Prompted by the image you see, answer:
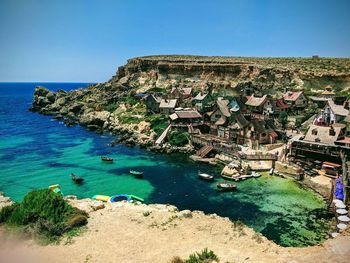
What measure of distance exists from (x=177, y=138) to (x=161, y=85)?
60.5m

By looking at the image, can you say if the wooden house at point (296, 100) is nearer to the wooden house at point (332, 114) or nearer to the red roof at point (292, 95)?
the red roof at point (292, 95)

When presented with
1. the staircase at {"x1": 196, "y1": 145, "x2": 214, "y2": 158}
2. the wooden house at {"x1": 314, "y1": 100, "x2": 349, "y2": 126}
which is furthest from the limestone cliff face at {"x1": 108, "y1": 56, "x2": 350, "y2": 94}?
the staircase at {"x1": 196, "y1": 145, "x2": 214, "y2": 158}

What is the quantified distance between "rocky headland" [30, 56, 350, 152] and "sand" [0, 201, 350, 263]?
112ft

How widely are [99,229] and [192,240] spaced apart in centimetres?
913

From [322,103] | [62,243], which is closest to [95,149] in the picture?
[62,243]

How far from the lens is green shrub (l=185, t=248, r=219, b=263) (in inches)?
842

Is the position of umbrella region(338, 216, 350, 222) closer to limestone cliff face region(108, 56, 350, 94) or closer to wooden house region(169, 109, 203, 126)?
wooden house region(169, 109, 203, 126)

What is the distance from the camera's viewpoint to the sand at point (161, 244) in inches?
877

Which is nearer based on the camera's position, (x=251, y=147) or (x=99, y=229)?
(x=99, y=229)

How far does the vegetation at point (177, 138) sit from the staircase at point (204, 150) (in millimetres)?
6275

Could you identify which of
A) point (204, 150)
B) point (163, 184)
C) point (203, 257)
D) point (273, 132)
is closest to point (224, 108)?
point (273, 132)

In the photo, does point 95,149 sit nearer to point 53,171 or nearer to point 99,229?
point 53,171

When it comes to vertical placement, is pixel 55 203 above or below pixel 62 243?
above

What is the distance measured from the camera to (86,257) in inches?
904
